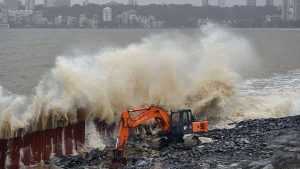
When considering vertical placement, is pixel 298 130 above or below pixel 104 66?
below

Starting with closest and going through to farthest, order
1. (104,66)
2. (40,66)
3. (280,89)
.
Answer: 1. (104,66)
2. (280,89)
3. (40,66)

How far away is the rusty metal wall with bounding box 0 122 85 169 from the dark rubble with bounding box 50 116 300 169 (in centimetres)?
79

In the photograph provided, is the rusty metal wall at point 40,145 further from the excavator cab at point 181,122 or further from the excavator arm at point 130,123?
the excavator cab at point 181,122

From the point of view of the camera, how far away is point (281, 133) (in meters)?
21.6

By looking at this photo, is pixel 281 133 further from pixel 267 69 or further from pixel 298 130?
pixel 267 69

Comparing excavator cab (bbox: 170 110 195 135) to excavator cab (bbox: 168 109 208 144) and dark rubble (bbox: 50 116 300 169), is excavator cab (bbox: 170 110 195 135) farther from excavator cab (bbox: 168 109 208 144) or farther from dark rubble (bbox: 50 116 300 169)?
dark rubble (bbox: 50 116 300 169)

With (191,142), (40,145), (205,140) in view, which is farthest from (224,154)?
(40,145)

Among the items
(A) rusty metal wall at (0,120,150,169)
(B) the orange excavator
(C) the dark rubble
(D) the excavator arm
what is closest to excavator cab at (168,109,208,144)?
(B) the orange excavator

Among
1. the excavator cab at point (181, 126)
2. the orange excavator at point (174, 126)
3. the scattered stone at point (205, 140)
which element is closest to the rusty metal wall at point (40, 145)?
the orange excavator at point (174, 126)

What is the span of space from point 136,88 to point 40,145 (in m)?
9.42

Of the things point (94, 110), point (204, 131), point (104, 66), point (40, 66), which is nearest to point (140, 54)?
point (104, 66)

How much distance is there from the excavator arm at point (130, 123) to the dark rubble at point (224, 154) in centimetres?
53

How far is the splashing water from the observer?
72.0 feet

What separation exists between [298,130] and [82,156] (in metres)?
9.22
